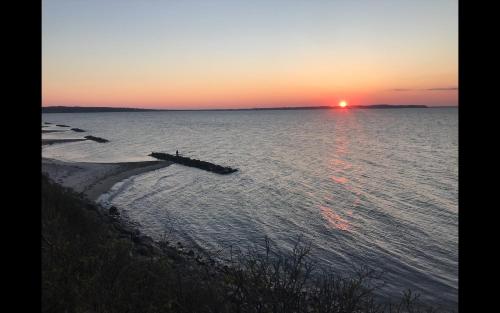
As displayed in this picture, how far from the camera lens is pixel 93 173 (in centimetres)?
5044

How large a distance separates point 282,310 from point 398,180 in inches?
1620

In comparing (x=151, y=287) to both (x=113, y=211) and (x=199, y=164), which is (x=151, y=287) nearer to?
(x=113, y=211)

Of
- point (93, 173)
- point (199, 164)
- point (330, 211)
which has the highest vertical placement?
point (199, 164)

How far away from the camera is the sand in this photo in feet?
138

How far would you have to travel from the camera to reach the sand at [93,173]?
138ft

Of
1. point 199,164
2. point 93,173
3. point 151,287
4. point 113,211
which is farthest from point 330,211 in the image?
point 93,173

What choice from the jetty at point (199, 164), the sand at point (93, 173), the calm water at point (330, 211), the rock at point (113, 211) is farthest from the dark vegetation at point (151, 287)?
the jetty at point (199, 164)

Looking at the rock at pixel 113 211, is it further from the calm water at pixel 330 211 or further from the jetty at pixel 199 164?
the jetty at pixel 199 164

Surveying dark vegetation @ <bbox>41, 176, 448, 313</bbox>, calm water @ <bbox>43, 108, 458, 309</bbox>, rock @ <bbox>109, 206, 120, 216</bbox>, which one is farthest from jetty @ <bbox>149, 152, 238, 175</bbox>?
dark vegetation @ <bbox>41, 176, 448, 313</bbox>

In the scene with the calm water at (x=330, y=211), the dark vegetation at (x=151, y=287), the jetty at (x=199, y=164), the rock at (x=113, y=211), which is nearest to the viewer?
the dark vegetation at (x=151, y=287)

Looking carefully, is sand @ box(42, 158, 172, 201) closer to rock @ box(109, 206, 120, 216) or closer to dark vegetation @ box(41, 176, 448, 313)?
rock @ box(109, 206, 120, 216)
